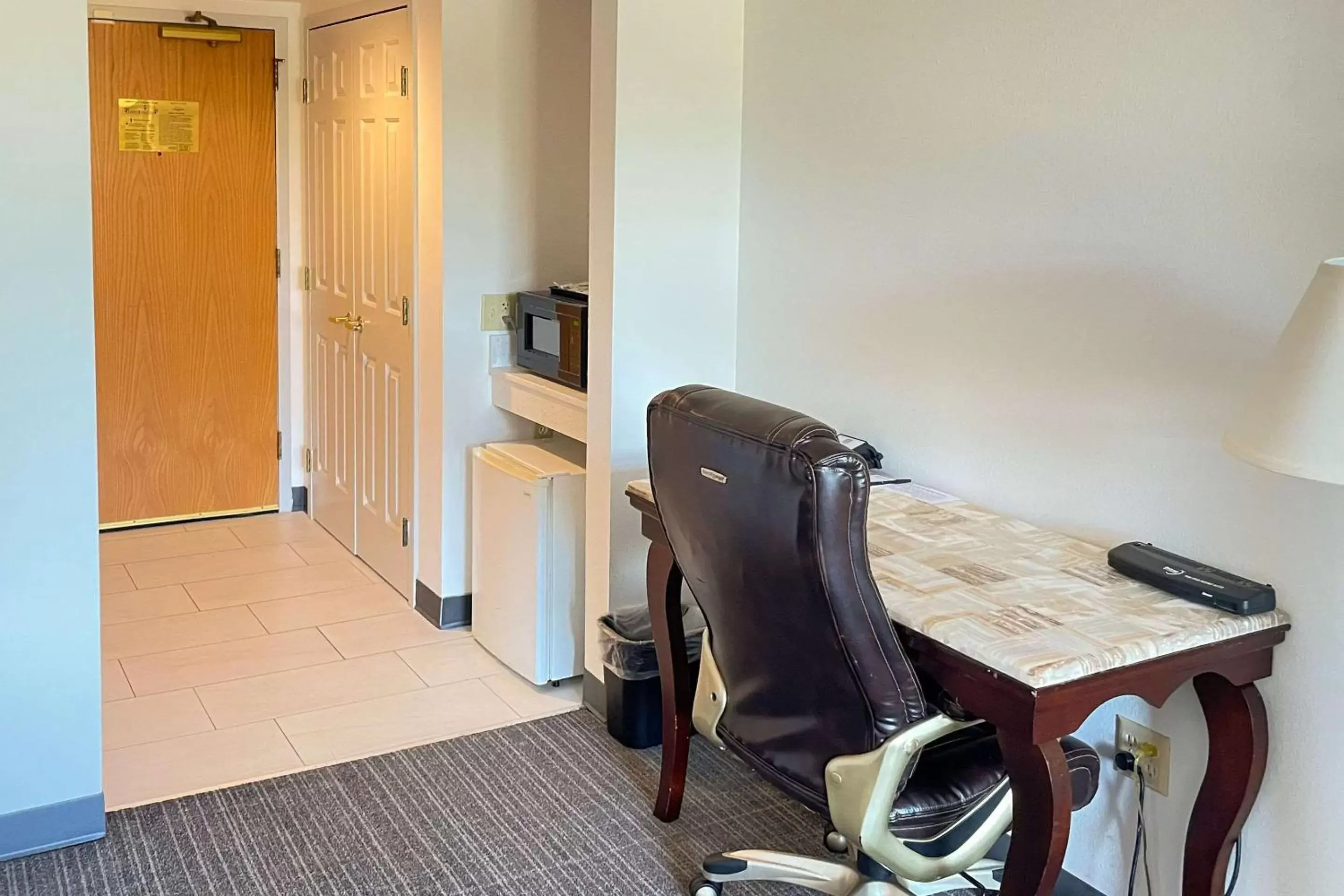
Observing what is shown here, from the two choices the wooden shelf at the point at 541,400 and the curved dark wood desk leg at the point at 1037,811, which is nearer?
the curved dark wood desk leg at the point at 1037,811

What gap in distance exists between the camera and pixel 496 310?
13.0 feet

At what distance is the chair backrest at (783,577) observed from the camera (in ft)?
6.16

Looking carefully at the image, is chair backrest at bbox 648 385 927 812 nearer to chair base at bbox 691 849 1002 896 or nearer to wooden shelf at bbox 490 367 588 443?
chair base at bbox 691 849 1002 896

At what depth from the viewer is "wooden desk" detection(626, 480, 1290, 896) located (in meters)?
1.83

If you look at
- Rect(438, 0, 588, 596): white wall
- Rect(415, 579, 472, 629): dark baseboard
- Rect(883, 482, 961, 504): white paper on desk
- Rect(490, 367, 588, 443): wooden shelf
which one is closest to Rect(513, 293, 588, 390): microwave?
Rect(490, 367, 588, 443): wooden shelf

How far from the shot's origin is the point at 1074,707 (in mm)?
1821

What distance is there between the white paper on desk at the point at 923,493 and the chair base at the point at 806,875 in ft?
2.32

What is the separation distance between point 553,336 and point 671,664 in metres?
1.23

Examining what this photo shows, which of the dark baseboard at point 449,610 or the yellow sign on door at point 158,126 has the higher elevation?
the yellow sign on door at point 158,126

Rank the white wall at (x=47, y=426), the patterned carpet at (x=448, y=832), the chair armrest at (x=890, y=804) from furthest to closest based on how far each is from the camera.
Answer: the patterned carpet at (x=448, y=832), the white wall at (x=47, y=426), the chair armrest at (x=890, y=804)

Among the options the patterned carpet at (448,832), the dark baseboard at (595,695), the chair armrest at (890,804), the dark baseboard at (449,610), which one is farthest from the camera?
the dark baseboard at (449,610)

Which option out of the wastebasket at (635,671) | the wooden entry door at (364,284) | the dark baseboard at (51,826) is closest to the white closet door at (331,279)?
the wooden entry door at (364,284)

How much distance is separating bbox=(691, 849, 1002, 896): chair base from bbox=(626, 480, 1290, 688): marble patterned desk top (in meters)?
0.57

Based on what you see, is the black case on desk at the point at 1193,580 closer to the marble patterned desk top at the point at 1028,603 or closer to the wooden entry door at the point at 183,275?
the marble patterned desk top at the point at 1028,603
